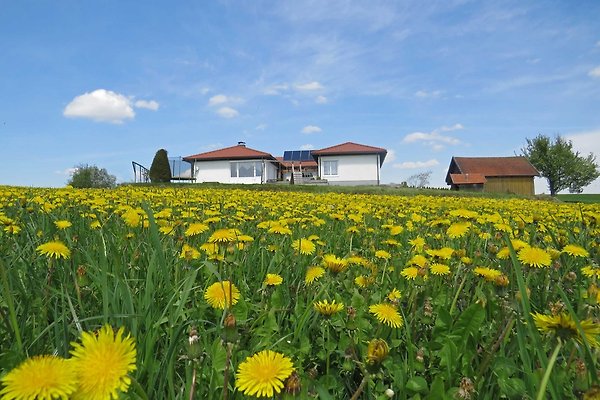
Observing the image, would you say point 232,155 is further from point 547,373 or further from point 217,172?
point 547,373

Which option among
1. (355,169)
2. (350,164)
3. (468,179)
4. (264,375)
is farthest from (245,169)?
(264,375)

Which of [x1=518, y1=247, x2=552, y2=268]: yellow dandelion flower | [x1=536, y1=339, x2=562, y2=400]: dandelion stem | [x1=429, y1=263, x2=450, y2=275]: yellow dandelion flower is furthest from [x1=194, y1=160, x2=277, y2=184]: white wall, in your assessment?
[x1=536, y1=339, x2=562, y2=400]: dandelion stem

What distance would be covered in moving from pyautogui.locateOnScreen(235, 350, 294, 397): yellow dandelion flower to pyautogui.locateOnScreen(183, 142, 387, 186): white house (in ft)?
115

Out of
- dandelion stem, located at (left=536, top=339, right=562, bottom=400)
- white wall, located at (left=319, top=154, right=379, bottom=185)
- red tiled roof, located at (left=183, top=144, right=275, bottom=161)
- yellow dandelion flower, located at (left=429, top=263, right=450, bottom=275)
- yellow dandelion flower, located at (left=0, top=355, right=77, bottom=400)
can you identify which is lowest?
yellow dandelion flower, located at (left=429, top=263, right=450, bottom=275)

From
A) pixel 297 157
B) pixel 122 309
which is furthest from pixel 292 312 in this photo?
pixel 297 157

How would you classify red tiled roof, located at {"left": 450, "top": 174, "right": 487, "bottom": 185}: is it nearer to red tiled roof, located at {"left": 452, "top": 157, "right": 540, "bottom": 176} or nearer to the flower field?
red tiled roof, located at {"left": 452, "top": 157, "right": 540, "bottom": 176}

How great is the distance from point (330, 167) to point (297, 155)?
8.51m

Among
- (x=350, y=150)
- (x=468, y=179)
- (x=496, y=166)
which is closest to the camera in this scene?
(x=350, y=150)

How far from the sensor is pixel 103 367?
0.51 m

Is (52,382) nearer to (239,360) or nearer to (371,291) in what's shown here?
(239,360)

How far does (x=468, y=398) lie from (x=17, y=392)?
0.81 m

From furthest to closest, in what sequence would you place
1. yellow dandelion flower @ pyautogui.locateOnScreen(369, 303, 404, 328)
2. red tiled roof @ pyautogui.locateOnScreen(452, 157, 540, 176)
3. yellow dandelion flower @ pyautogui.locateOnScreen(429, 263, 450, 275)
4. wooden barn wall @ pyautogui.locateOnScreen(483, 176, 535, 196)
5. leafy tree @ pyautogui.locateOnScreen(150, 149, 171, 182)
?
red tiled roof @ pyautogui.locateOnScreen(452, 157, 540, 176)
wooden barn wall @ pyautogui.locateOnScreen(483, 176, 535, 196)
leafy tree @ pyautogui.locateOnScreen(150, 149, 171, 182)
yellow dandelion flower @ pyautogui.locateOnScreen(429, 263, 450, 275)
yellow dandelion flower @ pyautogui.locateOnScreen(369, 303, 404, 328)

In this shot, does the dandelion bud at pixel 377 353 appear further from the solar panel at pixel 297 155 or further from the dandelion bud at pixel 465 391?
the solar panel at pixel 297 155

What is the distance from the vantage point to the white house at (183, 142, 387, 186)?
36531 millimetres
